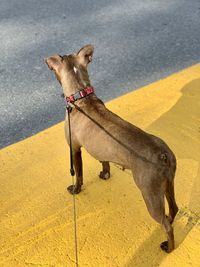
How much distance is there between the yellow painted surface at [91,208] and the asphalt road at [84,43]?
66cm

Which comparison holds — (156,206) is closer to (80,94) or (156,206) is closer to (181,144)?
(80,94)

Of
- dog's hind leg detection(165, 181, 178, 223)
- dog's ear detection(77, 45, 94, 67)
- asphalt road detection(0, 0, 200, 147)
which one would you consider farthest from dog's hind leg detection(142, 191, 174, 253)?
asphalt road detection(0, 0, 200, 147)

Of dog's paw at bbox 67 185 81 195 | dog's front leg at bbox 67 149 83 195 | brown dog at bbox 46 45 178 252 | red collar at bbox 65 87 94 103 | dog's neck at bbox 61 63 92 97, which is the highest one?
dog's neck at bbox 61 63 92 97

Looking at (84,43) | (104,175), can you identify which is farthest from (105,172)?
(84,43)

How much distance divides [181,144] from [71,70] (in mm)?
1796

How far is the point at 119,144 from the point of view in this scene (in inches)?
128

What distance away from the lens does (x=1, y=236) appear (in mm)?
3795

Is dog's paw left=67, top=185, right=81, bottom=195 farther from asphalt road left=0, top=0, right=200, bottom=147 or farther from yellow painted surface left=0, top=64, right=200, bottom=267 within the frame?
asphalt road left=0, top=0, right=200, bottom=147

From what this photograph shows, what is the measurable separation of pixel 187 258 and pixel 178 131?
1.84 metres

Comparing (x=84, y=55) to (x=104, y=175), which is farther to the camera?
(x=104, y=175)

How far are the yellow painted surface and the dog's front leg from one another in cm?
7

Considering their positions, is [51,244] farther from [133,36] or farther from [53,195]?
[133,36]

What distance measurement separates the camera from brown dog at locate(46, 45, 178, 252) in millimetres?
3135

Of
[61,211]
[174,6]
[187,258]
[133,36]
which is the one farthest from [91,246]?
→ [174,6]
